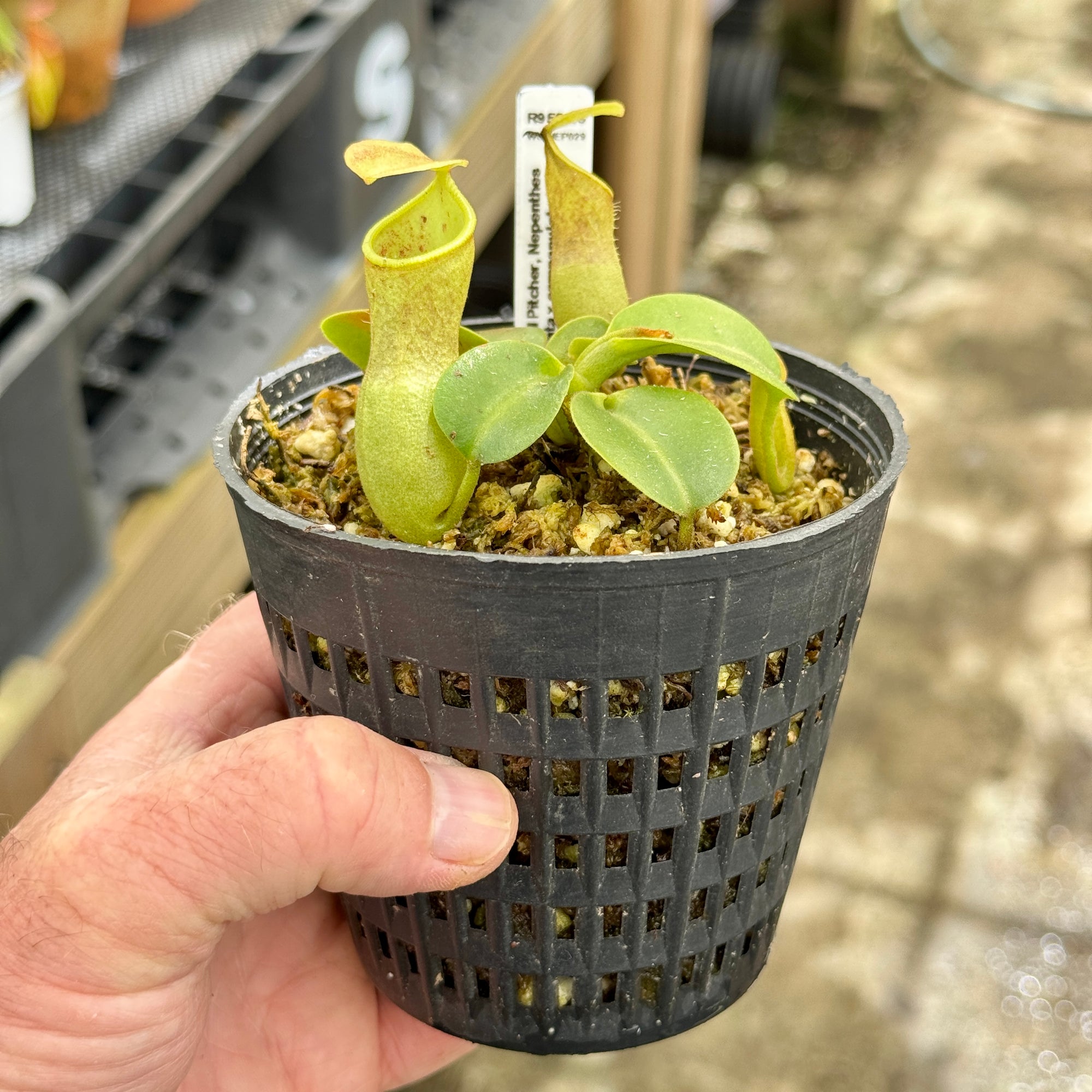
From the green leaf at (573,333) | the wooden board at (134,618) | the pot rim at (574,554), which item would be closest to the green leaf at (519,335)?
the green leaf at (573,333)

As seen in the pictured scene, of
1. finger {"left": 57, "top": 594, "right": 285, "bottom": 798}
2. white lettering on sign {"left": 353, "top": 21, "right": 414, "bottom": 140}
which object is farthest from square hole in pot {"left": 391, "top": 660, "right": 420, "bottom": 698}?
white lettering on sign {"left": 353, "top": 21, "right": 414, "bottom": 140}

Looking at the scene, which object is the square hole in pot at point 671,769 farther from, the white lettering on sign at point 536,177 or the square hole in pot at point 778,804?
the white lettering on sign at point 536,177

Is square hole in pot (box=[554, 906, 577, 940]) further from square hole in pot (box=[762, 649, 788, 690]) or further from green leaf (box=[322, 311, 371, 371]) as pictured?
green leaf (box=[322, 311, 371, 371])

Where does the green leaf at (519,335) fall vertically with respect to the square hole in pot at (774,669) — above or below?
above

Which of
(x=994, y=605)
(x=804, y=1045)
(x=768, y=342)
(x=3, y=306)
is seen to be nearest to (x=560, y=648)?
(x=768, y=342)

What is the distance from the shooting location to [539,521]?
1.64 ft

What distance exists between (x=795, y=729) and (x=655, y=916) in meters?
0.11

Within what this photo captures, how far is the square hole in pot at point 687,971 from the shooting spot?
0.60 meters

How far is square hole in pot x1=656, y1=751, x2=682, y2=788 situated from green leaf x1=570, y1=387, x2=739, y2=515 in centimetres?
12

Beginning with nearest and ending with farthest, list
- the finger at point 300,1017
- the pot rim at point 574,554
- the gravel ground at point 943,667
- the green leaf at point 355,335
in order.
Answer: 1. the pot rim at point 574,554
2. the green leaf at point 355,335
3. the finger at point 300,1017
4. the gravel ground at point 943,667

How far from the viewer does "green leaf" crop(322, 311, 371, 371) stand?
546 mm

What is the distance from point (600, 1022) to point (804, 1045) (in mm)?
876

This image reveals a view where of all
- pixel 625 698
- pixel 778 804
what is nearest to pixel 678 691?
pixel 625 698

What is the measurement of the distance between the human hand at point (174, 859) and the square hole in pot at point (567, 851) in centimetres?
5
